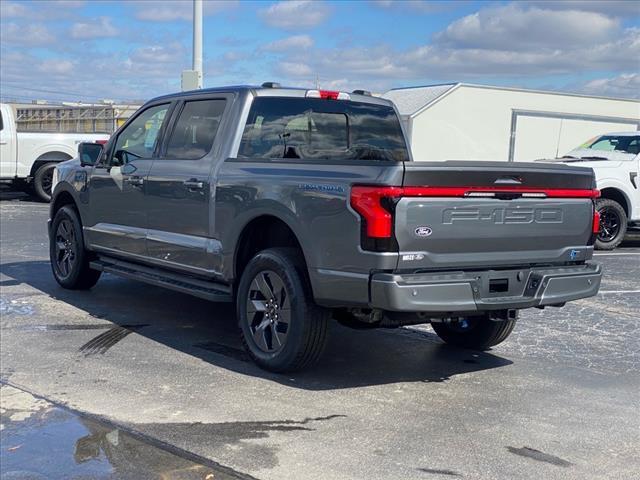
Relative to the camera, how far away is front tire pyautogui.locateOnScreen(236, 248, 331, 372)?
17.0ft

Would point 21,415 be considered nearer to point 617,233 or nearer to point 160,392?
point 160,392

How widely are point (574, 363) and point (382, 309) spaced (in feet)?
6.54

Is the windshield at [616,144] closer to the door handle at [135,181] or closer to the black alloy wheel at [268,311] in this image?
the door handle at [135,181]

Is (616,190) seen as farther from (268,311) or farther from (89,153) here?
(268,311)

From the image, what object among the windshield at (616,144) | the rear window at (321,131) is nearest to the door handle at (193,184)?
the rear window at (321,131)

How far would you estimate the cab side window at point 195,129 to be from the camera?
630 centimetres

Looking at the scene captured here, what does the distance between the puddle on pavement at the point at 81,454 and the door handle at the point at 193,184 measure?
6.84 feet

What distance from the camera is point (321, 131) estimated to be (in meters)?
6.46

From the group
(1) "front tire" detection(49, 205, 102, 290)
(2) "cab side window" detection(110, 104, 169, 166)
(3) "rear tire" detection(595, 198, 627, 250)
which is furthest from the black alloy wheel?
(3) "rear tire" detection(595, 198, 627, 250)

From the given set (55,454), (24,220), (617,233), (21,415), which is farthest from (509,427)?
(24,220)

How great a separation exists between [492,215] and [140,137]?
140 inches

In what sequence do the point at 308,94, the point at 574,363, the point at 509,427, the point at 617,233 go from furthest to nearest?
the point at 617,233, the point at 308,94, the point at 574,363, the point at 509,427

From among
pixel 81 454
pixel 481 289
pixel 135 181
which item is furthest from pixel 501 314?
pixel 135 181

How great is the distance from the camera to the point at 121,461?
12.9 feet
